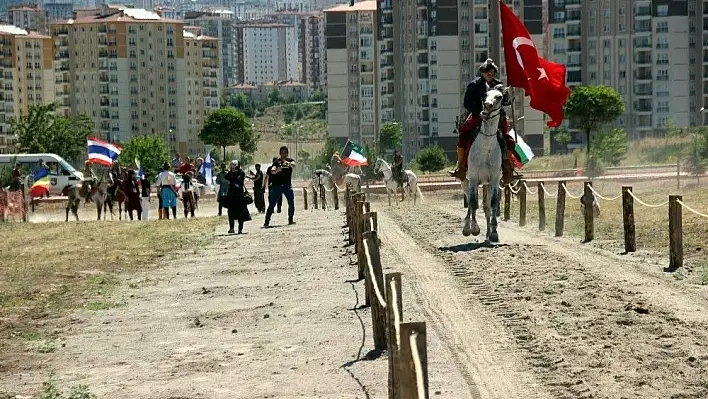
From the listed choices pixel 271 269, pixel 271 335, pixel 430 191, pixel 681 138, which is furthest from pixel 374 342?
pixel 681 138

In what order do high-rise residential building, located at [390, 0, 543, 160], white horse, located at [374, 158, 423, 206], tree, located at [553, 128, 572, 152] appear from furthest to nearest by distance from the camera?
high-rise residential building, located at [390, 0, 543, 160], tree, located at [553, 128, 572, 152], white horse, located at [374, 158, 423, 206]

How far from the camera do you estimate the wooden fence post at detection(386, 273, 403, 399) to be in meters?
8.93

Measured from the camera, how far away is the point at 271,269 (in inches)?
863

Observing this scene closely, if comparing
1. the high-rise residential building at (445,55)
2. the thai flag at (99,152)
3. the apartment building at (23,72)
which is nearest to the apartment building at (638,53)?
the high-rise residential building at (445,55)

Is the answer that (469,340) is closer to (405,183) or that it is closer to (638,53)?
(405,183)

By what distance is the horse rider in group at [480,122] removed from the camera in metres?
21.3

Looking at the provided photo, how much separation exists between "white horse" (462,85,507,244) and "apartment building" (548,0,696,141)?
116510 mm

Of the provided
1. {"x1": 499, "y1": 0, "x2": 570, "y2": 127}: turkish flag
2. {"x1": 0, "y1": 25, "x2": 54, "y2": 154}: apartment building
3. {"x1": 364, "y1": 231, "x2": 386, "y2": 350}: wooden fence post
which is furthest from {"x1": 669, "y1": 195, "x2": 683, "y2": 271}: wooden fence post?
{"x1": 0, "y1": 25, "x2": 54, "y2": 154}: apartment building

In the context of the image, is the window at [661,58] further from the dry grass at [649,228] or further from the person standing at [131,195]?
the person standing at [131,195]

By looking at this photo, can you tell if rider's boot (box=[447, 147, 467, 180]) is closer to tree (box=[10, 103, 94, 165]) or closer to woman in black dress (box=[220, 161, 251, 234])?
woman in black dress (box=[220, 161, 251, 234])

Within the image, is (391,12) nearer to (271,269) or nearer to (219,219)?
(219,219)

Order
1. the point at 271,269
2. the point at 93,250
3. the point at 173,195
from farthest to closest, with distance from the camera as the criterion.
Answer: the point at 173,195
the point at 93,250
the point at 271,269

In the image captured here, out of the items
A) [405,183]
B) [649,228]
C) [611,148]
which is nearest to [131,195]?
[405,183]

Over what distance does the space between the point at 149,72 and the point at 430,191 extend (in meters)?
116
